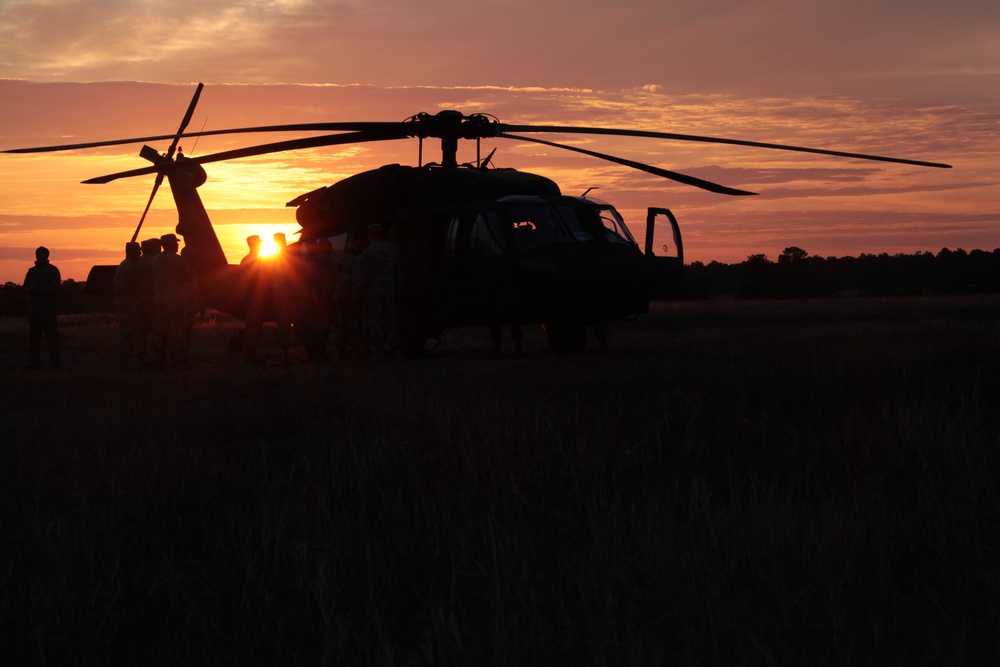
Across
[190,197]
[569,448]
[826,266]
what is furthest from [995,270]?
[569,448]

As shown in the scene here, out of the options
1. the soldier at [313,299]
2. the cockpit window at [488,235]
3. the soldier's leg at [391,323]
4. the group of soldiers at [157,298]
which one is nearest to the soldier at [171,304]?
the group of soldiers at [157,298]

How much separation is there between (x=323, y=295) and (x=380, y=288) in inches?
54.7

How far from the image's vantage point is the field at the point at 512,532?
10.6ft

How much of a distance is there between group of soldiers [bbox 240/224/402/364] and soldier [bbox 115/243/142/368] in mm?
1460

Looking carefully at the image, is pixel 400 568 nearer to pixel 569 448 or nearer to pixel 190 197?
pixel 569 448

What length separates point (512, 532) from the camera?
Result: 14.3 ft

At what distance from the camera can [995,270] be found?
3314 inches

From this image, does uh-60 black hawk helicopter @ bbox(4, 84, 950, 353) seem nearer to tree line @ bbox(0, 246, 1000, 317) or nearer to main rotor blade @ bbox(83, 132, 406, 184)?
main rotor blade @ bbox(83, 132, 406, 184)

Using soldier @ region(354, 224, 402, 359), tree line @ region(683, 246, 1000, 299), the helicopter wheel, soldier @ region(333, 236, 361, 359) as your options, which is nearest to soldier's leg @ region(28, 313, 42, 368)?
soldier @ region(333, 236, 361, 359)

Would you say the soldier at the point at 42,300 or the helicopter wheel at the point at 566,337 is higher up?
the soldier at the point at 42,300

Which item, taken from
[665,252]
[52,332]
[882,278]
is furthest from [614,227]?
[882,278]

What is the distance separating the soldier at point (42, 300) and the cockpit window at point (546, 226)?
652 cm

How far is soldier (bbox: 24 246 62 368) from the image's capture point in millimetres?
15023

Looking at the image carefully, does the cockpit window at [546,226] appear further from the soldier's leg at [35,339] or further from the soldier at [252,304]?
the soldier's leg at [35,339]
